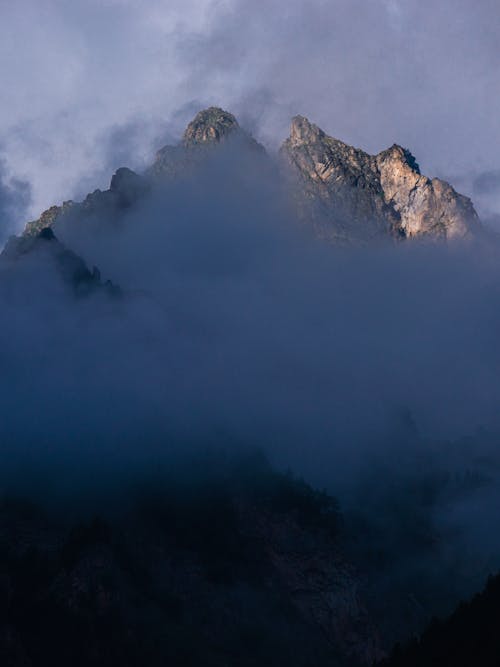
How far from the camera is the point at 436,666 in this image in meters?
199

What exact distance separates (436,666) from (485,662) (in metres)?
10.7

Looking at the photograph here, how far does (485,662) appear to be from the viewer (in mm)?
191125
